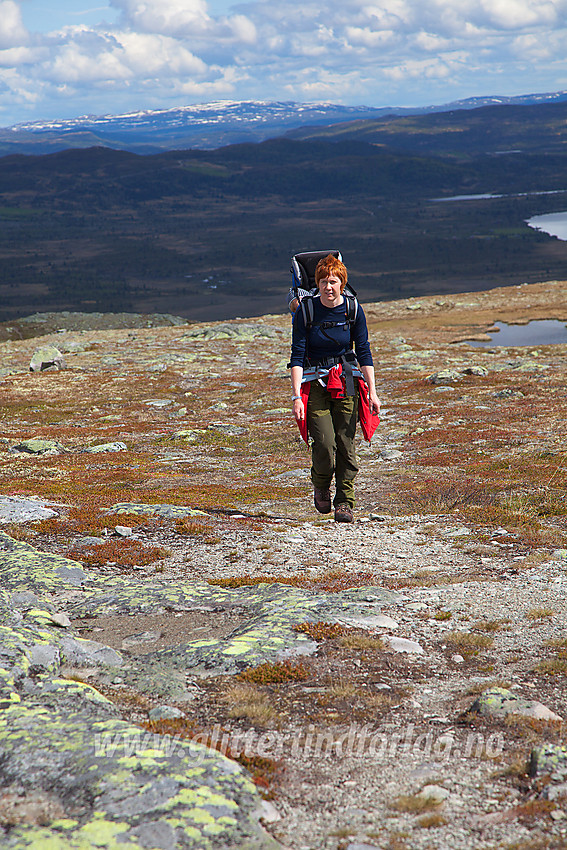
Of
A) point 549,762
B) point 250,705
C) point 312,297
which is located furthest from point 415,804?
point 312,297

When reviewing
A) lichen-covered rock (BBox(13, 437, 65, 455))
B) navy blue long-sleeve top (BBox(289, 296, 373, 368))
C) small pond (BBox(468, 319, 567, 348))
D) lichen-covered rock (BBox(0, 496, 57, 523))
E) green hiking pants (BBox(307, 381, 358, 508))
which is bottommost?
small pond (BBox(468, 319, 567, 348))

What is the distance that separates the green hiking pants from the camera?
476 inches

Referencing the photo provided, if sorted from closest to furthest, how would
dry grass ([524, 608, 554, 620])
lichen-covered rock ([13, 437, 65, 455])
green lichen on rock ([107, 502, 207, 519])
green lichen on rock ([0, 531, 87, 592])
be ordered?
dry grass ([524, 608, 554, 620]), green lichen on rock ([0, 531, 87, 592]), green lichen on rock ([107, 502, 207, 519]), lichen-covered rock ([13, 437, 65, 455])

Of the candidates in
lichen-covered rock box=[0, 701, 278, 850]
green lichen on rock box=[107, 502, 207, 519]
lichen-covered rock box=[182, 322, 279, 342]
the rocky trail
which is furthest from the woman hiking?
lichen-covered rock box=[182, 322, 279, 342]

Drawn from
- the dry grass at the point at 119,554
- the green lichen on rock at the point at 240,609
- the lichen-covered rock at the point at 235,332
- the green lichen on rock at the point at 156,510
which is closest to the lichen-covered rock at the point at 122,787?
the green lichen on rock at the point at 240,609

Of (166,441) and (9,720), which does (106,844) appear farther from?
(166,441)

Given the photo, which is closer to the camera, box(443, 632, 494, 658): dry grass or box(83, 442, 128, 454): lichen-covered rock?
box(443, 632, 494, 658): dry grass

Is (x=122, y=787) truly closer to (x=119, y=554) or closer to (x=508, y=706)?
(x=508, y=706)

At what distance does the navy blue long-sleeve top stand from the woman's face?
26 cm

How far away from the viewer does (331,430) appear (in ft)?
40.2

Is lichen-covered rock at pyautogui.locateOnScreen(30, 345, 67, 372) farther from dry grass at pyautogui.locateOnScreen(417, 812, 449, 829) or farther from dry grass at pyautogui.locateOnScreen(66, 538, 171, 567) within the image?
dry grass at pyautogui.locateOnScreen(417, 812, 449, 829)

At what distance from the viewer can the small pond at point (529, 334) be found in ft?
260

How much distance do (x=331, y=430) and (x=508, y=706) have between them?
6.75 metres

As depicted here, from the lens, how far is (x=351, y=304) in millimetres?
11195
